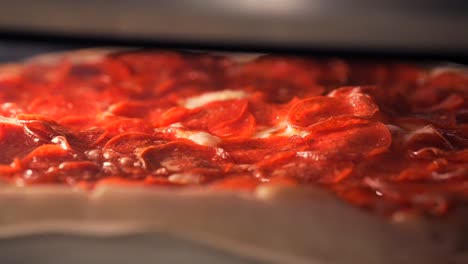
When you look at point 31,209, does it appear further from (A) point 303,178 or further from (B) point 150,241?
(A) point 303,178

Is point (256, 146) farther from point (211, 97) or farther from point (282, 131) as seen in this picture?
A: point (211, 97)

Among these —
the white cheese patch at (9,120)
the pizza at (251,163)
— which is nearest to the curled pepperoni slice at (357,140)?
the pizza at (251,163)

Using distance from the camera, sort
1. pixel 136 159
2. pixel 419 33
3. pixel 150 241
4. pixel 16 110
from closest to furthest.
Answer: pixel 150 241 → pixel 136 159 → pixel 16 110 → pixel 419 33

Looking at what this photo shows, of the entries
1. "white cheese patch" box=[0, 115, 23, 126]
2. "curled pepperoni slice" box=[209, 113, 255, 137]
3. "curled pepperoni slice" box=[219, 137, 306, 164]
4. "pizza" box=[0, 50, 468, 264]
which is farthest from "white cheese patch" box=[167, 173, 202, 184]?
"white cheese patch" box=[0, 115, 23, 126]

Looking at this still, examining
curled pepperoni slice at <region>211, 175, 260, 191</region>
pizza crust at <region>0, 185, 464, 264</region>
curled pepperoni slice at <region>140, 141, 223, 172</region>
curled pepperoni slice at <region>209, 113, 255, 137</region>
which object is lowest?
pizza crust at <region>0, 185, 464, 264</region>

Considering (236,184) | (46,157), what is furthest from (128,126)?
(236,184)

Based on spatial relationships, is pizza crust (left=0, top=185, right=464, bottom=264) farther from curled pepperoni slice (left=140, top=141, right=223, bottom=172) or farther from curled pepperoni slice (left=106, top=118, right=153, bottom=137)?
curled pepperoni slice (left=106, top=118, right=153, bottom=137)

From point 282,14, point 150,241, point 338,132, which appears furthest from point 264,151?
point 282,14

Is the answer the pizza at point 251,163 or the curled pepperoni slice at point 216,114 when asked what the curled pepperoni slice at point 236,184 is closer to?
the pizza at point 251,163
